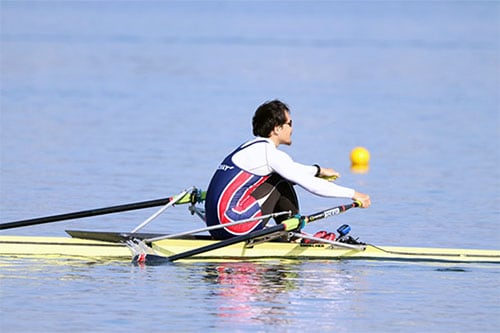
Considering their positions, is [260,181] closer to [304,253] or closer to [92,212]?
[304,253]

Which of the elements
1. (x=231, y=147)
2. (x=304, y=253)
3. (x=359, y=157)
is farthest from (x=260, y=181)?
(x=231, y=147)

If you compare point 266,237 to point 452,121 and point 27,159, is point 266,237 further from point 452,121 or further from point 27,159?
point 452,121

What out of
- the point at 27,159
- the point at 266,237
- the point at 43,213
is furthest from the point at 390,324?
the point at 27,159

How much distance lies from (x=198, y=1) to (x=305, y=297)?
92.3 metres

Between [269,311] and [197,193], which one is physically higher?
[197,193]

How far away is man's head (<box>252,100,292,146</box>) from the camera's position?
34.5 ft

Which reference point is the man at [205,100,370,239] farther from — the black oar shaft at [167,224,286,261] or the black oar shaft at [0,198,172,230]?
the black oar shaft at [0,198,172,230]

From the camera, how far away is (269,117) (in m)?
10.5

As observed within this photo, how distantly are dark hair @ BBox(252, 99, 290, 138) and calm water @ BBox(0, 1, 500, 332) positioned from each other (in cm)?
113

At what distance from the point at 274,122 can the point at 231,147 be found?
29.2ft

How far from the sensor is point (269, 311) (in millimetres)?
8836

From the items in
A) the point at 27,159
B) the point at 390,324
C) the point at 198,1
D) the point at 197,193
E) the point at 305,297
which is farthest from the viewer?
the point at 198,1

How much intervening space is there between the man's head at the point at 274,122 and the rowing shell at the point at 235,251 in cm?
92

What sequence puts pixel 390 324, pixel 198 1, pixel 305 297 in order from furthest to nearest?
pixel 198 1 → pixel 305 297 → pixel 390 324
